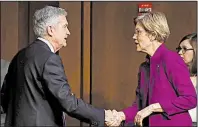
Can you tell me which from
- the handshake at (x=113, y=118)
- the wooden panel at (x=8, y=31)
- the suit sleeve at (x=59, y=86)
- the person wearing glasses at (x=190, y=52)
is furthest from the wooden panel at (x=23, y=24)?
the suit sleeve at (x=59, y=86)

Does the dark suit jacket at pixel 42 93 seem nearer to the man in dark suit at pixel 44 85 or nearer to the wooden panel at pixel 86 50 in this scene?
the man in dark suit at pixel 44 85

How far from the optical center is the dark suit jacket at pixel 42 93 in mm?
3023

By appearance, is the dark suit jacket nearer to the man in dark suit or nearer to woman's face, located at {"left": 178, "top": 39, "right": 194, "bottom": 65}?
the man in dark suit

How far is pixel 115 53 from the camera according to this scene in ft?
18.7

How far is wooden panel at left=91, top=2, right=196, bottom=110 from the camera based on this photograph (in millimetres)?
5652

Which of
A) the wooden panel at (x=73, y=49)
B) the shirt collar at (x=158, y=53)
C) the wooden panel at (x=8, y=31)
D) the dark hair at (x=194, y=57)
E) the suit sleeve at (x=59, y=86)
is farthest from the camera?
the wooden panel at (x=8, y=31)

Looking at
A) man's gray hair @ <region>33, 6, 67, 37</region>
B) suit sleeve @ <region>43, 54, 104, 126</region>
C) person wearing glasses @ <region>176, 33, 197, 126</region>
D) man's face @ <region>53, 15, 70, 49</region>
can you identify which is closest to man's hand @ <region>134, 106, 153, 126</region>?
suit sleeve @ <region>43, 54, 104, 126</region>

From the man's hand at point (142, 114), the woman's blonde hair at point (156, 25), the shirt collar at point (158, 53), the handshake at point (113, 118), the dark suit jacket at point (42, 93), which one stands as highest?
the woman's blonde hair at point (156, 25)

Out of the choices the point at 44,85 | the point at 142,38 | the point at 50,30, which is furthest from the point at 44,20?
the point at 142,38

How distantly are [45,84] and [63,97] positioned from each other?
127mm

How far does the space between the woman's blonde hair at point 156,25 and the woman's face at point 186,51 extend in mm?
838

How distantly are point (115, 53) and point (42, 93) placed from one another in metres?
2.67

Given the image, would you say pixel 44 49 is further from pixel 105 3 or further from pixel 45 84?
pixel 105 3

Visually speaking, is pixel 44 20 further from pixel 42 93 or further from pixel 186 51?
pixel 186 51
